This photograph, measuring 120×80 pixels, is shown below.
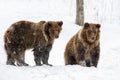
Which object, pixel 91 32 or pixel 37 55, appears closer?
pixel 91 32

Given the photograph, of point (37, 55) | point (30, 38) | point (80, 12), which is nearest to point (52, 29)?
point (30, 38)

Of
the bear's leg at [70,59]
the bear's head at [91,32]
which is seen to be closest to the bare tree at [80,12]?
the bear's leg at [70,59]

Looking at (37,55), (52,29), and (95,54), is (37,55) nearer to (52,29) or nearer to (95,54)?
(52,29)

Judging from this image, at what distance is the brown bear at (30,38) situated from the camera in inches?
311

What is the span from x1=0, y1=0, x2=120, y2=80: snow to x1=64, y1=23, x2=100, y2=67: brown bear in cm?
41

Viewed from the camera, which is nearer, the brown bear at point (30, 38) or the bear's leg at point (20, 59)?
the brown bear at point (30, 38)

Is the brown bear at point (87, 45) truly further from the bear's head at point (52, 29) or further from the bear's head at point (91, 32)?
the bear's head at point (52, 29)

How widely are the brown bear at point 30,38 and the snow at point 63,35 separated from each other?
1.87ft

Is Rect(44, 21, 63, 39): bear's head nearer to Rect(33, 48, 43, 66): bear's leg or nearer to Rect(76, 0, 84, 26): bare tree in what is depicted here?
Rect(33, 48, 43, 66): bear's leg

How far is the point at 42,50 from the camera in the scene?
7992mm

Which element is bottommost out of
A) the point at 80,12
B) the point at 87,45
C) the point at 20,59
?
the point at 20,59

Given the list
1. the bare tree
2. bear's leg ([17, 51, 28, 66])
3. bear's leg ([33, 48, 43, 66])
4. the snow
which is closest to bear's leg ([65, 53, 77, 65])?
the snow

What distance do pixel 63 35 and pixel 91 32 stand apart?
4926 mm

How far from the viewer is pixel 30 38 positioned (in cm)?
806
